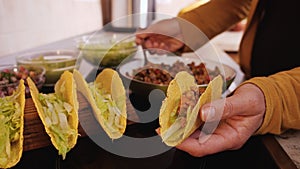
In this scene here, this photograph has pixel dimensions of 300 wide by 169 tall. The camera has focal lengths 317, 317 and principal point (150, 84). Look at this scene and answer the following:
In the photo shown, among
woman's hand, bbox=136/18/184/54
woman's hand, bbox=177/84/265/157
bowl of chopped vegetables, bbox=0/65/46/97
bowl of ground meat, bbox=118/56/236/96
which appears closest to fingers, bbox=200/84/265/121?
woman's hand, bbox=177/84/265/157

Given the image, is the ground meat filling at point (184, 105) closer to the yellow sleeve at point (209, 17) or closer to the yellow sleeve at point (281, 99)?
the yellow sleeve at point (281, 99)

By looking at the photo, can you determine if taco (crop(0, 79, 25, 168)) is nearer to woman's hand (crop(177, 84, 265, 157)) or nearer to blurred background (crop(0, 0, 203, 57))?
woman's hand (crop(177, 84, 265, 157))

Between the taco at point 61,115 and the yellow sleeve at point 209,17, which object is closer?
the taco at point 61,115

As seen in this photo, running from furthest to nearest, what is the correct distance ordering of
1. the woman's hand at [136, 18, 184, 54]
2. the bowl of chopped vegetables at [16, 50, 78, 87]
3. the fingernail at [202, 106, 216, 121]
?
the woman's hand at [136, 18, 184, 54], the bowl of chopped vegetables at [16, 50, 78, 87], the fingernail at [202, 106, 216, 121]

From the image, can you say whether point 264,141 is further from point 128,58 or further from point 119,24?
point 119,24

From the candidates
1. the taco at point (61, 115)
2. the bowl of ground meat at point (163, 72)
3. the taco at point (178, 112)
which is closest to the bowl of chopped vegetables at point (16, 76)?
the taco at point (61, 115)

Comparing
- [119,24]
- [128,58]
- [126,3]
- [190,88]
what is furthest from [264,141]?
[126,3]
